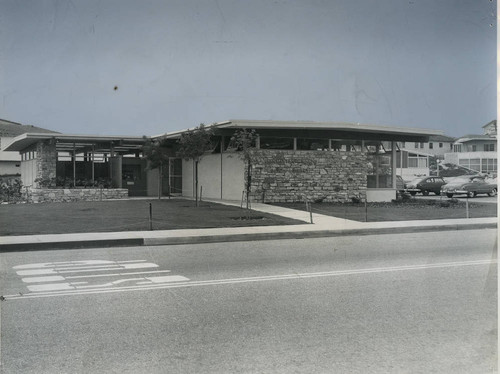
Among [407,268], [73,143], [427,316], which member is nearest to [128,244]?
[407,268]

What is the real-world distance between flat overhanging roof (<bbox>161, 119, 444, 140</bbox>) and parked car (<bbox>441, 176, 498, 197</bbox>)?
18.0ft

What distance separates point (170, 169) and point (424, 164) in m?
20.4

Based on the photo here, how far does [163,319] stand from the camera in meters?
5.51

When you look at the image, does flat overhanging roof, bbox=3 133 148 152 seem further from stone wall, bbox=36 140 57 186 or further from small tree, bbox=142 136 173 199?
small tree, bbox=142 136 173 199

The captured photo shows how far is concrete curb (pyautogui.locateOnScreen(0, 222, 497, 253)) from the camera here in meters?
11.5

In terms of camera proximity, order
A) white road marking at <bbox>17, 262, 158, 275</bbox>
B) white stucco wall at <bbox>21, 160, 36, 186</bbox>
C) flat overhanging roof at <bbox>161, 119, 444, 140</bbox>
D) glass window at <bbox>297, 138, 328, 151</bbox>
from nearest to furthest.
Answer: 1. white road marking at <bbox>17, 262, 158, 275</bbox>
2. flat overhanging roof at <bbox>161, 119, 444, 140</bbox>
3. glass window at <bbox>297, 138, 328, 151</bbox>
4. white stucco wall at <bbox>21, 160, 36, 186</bbox>

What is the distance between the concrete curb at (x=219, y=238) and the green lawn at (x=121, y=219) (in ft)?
6.11

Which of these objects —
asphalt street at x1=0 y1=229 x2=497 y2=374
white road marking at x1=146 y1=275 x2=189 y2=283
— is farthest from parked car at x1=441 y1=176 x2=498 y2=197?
white road marking at x1=146 y1=275 x2=189 y2=283

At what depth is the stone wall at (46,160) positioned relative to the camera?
90.8 ft

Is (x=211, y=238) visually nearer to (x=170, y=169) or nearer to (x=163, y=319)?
(x=163, y=319)

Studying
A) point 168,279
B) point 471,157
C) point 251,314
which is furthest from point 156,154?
point 251,314

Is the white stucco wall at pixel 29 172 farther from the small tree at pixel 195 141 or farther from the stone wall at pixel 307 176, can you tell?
the stone wall at pixel 307 176

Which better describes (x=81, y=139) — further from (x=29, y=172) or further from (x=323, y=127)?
(x=323, y=127)

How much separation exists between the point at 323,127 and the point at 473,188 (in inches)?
445
